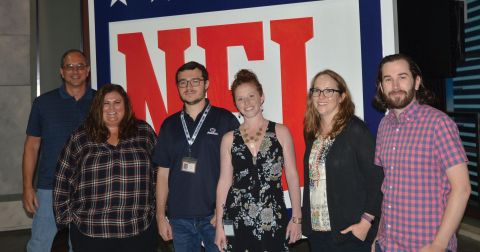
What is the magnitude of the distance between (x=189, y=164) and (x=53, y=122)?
1009 mm

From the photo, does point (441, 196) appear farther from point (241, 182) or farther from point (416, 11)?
point (416, 11)

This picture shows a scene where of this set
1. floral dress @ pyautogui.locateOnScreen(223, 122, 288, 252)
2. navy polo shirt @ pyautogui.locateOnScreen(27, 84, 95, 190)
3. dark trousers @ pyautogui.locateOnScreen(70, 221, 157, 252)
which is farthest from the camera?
navy polo shirt @ pyautogui.locateOnScreen(27, 84, 95, 190)

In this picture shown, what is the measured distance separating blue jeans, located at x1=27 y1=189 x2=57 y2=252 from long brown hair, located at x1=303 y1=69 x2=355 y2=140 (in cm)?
175

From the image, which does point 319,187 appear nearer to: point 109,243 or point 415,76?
point 415,76

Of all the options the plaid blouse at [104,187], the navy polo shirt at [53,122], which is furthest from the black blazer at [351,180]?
the navy polo shirt at [53,122]

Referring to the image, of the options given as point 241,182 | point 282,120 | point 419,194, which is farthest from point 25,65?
point 419,194

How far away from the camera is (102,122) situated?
225cm

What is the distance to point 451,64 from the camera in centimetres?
258

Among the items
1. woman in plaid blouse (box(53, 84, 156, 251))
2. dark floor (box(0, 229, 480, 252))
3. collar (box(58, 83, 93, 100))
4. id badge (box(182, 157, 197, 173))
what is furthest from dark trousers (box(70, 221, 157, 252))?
dark floor (box(0, 229, 480, 252))

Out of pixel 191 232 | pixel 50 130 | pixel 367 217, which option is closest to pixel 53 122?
pixel 50 130

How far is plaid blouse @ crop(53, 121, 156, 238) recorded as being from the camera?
7.13 feet

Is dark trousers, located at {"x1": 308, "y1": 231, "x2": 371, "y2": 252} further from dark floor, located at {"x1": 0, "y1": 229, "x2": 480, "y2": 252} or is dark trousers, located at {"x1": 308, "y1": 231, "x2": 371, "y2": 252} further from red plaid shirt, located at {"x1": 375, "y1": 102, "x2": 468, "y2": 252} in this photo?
dark floor, located at {"x1": 0, "y1": 229, "x2": 480, "y2": 252}

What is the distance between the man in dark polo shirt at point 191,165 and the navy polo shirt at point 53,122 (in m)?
0.70

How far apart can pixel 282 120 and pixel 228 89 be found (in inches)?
17.5
